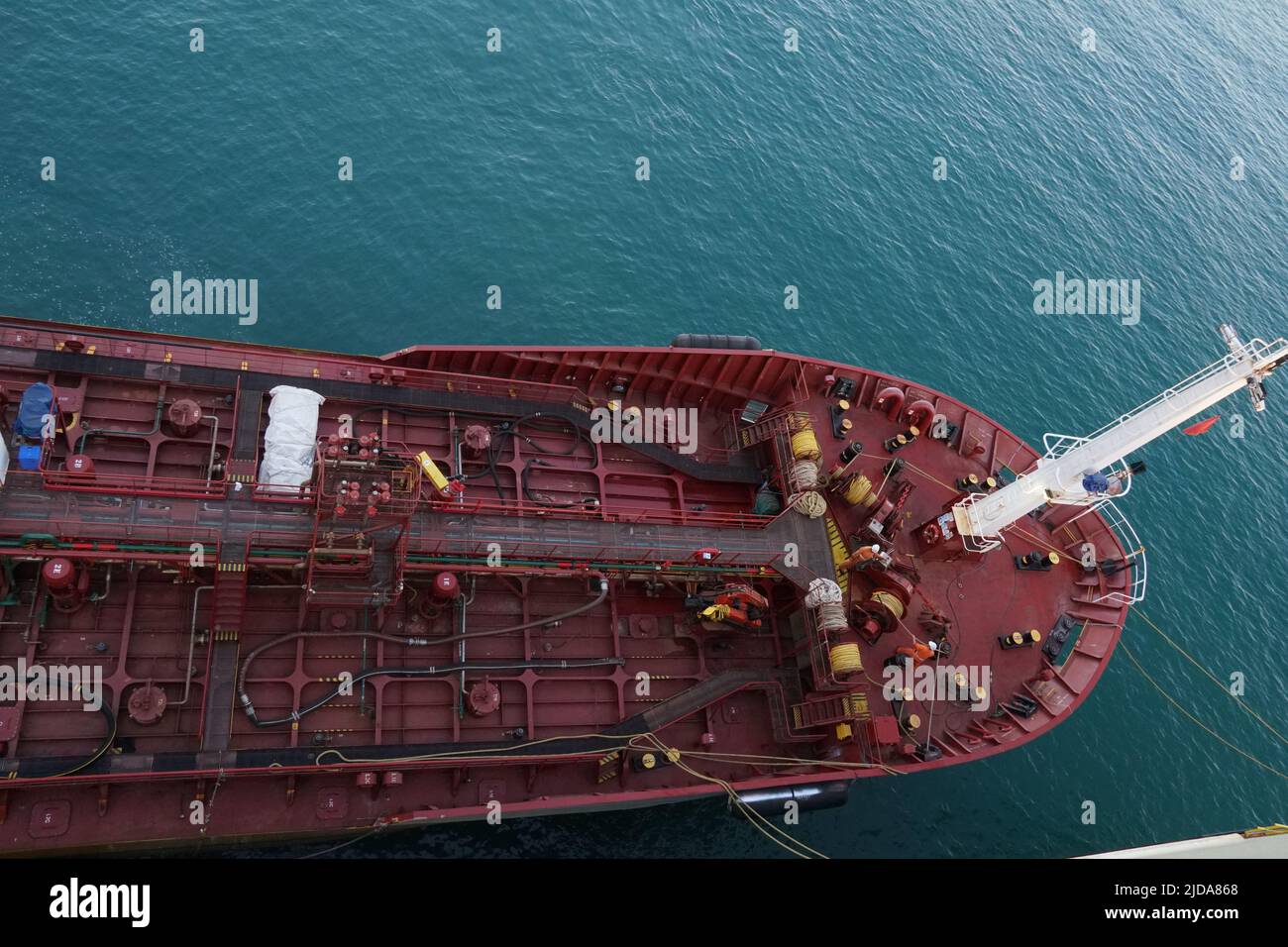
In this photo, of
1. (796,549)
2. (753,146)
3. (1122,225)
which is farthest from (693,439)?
(1122,225)

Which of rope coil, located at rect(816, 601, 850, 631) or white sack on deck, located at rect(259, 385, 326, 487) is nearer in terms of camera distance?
white sack on deck, located at rect(259, 385, 326, 487)

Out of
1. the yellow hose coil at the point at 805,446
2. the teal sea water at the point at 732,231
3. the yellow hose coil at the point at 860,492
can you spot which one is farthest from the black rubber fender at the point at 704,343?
the teal sea water at the point at 732,231

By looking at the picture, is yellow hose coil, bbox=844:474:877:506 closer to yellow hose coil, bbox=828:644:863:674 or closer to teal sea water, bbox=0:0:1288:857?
yellow hose coil, bbox=828:644:863:674

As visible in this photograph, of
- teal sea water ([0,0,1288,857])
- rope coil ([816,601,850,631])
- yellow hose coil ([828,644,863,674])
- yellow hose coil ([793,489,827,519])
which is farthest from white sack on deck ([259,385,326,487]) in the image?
yellow hose coil ([828,644,863,674])

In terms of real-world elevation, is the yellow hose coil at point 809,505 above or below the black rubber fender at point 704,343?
below

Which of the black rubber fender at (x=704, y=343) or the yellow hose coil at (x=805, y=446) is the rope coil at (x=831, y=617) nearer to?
the yellow hose coil at (x=805, y=446)

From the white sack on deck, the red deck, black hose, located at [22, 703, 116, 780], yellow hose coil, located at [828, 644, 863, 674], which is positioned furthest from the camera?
yellow hose coil, located at [828, 644, 863, 674]
